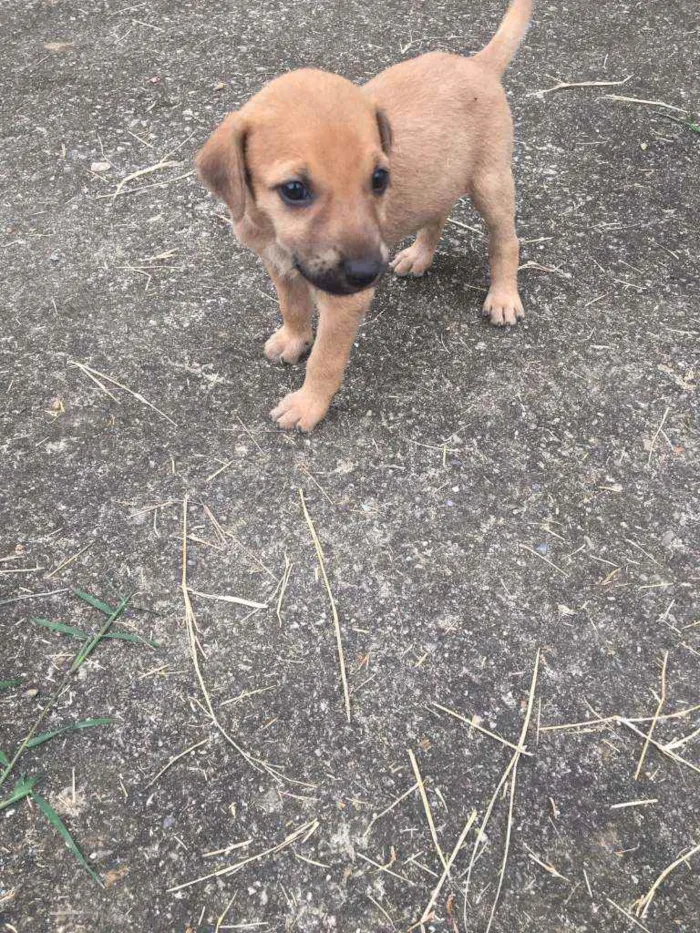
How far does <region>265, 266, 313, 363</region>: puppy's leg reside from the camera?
3475 millimetres

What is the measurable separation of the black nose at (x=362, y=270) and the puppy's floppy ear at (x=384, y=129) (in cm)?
69

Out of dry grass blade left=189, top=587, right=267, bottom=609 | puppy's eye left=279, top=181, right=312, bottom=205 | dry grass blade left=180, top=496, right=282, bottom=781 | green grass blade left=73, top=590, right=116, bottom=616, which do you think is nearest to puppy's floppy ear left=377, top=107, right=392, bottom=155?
puppy's eye left=279, top=181, right=312, bottom=205

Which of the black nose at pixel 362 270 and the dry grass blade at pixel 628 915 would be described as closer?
the dry grass blade at pixel 628 915

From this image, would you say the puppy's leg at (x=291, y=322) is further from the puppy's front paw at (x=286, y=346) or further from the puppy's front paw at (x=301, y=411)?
the puppy's front paw at (x=301, y=411)

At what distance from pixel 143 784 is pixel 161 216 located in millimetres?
3342

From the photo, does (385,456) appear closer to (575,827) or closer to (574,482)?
(574,482)

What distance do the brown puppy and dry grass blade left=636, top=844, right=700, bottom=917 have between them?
2.28 metres

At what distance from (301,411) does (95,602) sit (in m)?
1.27

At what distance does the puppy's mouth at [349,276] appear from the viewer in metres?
2.69

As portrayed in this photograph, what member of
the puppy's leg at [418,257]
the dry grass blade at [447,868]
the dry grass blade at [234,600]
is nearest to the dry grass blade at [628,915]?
the dry grass blade at [447,868]

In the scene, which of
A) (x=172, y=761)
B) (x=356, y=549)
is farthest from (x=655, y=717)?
(x=172, y=761)

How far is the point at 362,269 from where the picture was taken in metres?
2.69

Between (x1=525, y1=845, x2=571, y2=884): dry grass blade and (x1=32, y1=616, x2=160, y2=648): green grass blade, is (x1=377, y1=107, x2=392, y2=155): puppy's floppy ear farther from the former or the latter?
(x1=525, y1=845, x2=571, y2=884): dry grass blade

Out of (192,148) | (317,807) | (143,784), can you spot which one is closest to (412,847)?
(317,807)
